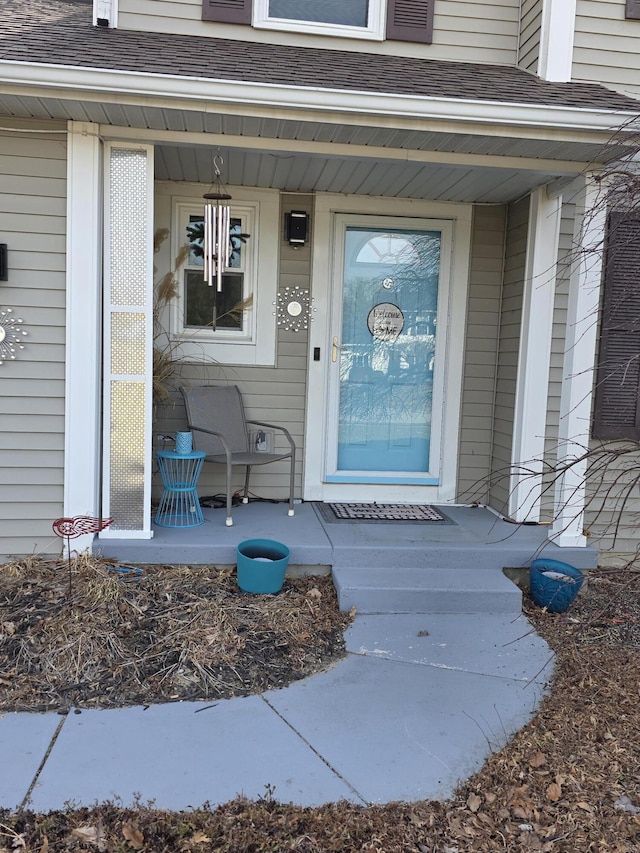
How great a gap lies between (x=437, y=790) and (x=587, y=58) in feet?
13.8

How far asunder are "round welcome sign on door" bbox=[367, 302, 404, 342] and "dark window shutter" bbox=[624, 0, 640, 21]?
2295 millimetres

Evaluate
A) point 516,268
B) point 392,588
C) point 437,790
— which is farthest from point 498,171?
point 437,790

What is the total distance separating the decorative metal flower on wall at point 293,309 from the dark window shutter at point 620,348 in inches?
78.2

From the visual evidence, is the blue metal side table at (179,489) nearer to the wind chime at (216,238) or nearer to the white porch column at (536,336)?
the wind chime at (216,238)

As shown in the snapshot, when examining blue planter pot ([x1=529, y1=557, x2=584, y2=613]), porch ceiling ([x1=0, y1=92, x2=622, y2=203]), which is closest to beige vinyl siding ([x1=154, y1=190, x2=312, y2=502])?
porch ceiling ([x1=0, y1=92, x2=622, y2=203])

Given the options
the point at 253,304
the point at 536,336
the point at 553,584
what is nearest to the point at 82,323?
the point at 253,304

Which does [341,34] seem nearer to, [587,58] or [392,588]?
[587,58]

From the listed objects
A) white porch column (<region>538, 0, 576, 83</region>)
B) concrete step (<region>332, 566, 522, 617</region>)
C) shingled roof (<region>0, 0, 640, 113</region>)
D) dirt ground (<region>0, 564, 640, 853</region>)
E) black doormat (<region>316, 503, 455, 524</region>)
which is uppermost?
white porch column (<region>538, 0, 576, 83</region>)

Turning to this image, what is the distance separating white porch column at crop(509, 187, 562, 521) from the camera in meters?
4.27

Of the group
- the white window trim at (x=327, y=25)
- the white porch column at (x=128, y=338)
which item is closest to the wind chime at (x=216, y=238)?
the white porch column at (x=128, y=338)

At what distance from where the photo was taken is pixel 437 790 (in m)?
2.20

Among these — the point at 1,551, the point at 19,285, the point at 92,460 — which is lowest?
the point at 1,551

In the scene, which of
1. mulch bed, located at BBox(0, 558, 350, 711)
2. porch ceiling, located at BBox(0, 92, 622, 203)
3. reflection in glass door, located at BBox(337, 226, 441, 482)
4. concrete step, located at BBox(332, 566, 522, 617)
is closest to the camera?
mulch bed, located at BBox(0, 558, 350, 711)

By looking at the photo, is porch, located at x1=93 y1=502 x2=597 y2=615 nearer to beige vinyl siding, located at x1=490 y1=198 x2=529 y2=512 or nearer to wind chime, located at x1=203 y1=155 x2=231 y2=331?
beige vinyl siding, located at x1=490 y1=198 x2=529 y2=512
